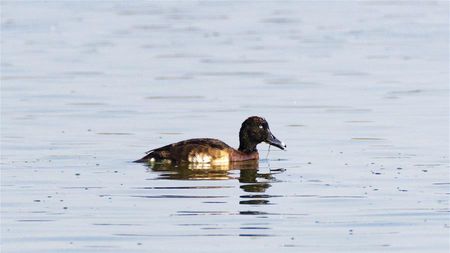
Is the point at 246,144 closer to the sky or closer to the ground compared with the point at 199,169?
closer to the sky

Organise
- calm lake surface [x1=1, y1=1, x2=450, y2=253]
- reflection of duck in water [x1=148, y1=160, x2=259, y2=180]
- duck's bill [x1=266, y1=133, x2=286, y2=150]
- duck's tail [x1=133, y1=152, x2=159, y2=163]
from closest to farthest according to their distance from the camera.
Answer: calm lake surface [x1=1, y1=1, x2=450, y2=253], reflection of duck in water [x1=148, y1=160, x2=259, y2=180], duck's tail [x1=133, y1=152, x2=159, y2=163], duck's bill [x1=266, y1=133, x2=286, y2=150]

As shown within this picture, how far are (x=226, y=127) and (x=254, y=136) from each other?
7.17 feet

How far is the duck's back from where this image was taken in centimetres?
1716

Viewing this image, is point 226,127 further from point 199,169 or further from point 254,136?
point 199,169

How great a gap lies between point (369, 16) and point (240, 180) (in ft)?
71.3

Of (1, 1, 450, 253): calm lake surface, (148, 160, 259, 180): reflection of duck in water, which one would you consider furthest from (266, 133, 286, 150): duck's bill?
(148, 160, 259, 180): reflection of duck in water

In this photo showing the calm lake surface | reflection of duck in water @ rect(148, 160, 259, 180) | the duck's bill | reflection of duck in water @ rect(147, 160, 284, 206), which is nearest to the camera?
the calm lake surface

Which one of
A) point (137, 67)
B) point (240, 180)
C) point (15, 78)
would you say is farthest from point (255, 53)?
point (240, 180)

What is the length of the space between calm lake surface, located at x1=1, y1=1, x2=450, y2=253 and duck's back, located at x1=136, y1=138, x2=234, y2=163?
0.31 meters

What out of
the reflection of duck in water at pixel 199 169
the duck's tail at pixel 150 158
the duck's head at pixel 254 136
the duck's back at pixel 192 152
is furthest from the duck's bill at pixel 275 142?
the duck's tail at pixel 150 158

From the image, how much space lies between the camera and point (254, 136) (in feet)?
59.0

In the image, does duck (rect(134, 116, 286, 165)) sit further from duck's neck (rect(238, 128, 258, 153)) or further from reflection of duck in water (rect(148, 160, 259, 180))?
duck's neck (rect(238, 128, 258, 153))

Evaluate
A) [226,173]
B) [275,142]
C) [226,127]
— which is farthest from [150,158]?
[226,127]

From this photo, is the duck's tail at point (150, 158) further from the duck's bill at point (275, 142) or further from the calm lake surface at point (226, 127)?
the duck's bill at point (275, 142)
